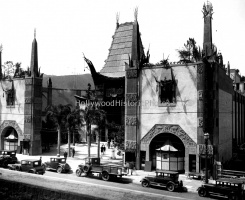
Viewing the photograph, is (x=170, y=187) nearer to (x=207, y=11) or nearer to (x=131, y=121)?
(x=131, y=121)

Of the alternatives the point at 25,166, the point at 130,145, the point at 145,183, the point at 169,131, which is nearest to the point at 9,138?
the point at 25,166

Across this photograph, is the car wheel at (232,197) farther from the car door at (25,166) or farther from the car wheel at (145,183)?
the car door at (25,166)

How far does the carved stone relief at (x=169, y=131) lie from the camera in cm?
2816

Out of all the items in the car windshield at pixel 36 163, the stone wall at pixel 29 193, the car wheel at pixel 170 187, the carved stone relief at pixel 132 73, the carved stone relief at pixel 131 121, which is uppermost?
the carved stone relief at pixel 132 73

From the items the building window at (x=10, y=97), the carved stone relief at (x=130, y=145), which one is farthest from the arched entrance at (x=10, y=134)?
the carved stone relief at (x=130, y=145)

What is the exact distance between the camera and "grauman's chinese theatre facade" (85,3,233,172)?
90.9ft

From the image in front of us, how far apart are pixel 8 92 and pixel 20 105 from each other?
3.09 meters

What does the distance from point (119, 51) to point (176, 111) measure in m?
36.3

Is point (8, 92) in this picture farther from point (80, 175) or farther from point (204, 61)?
point (204, 61)

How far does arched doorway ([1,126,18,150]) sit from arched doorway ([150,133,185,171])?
2237cm

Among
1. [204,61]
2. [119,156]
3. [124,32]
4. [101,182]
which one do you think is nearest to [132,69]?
[204,61]

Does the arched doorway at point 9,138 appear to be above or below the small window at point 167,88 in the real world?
below

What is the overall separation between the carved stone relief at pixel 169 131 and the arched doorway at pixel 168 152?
1.55 feet

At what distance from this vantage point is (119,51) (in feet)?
206
